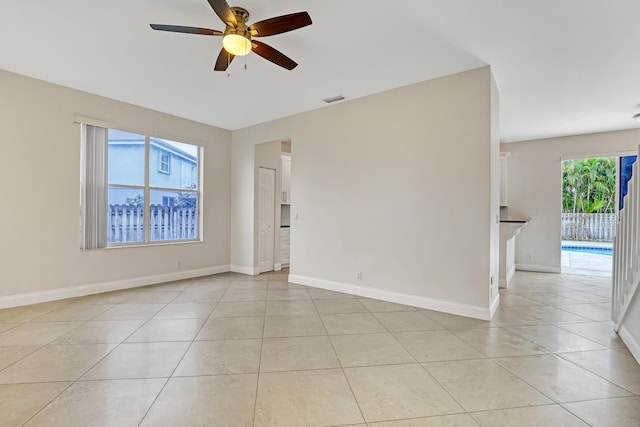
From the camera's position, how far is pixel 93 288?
4.30 metres

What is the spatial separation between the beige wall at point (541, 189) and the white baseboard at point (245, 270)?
5.66 metres

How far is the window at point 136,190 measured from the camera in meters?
4.31

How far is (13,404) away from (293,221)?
3.68 m

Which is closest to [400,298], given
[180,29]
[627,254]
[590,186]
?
[627,254]

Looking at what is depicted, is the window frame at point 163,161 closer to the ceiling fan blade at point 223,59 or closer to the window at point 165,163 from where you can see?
the window at point 165,163

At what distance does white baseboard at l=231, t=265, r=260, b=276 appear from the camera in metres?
5.77

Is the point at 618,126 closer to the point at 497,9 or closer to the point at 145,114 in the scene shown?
the point at 497,9

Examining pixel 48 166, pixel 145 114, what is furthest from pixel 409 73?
pixel 48 166

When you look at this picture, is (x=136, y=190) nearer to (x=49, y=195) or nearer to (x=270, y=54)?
(x=49, y=195)

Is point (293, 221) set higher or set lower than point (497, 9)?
lower

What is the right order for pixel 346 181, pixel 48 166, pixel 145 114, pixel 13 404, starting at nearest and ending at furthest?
1. pixel 13 404
2. pixel 48 166
3. pixel 346 181
4. pixel 145 114

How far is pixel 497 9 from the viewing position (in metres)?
2.40

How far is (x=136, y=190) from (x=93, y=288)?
1.57 meters

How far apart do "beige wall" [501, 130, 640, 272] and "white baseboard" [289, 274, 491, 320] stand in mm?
4123
